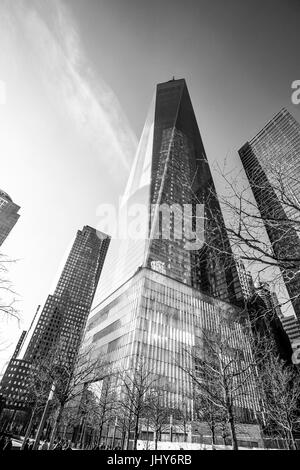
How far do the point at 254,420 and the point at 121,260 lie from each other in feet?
188

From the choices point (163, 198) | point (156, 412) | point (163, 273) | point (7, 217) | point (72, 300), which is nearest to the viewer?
point (156, 412)

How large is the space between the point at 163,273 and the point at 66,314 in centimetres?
12242

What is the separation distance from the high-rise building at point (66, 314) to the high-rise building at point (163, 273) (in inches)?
2599

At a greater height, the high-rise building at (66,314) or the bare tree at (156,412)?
the high-rise building at (66,314)

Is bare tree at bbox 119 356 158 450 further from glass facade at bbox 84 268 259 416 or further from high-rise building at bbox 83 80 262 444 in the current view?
high-rise building at bbox 83 80 262 444

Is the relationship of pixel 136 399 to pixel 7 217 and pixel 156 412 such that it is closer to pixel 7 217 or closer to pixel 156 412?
pixel 156 412

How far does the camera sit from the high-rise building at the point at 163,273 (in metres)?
40.5

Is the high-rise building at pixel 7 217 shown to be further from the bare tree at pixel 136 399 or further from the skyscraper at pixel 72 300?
the bare tree at pixel 136 399

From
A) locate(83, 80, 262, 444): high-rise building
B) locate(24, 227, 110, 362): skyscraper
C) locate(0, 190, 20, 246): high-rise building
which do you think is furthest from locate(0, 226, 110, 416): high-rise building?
locate(83, 80, 262, 444): high-rise building

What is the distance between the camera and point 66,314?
153375mm

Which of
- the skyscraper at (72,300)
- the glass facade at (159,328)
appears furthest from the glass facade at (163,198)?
the skyscraper at (72,300)

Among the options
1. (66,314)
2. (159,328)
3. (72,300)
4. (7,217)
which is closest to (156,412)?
(159,328)

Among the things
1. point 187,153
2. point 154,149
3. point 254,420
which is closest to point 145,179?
point 154,149
